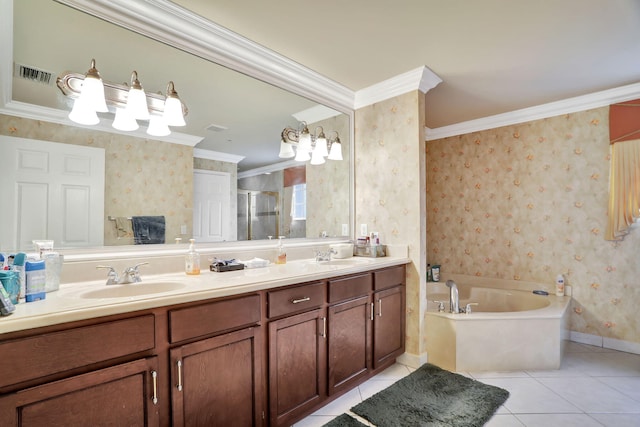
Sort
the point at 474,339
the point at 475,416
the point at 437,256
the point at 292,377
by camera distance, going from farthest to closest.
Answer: the point at 437,256 < the point at 474,339 < the point at 475,416 < the point at 292,377

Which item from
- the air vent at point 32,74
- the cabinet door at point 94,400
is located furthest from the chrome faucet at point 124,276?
the air vent at point 32,74

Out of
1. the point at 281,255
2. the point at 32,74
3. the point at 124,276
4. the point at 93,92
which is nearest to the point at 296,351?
the point at 281,255

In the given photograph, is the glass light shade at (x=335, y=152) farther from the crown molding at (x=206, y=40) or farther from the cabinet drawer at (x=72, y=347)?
the cabinet drawer at (x=72, y=347)

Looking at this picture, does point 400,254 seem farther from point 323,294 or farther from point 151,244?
point 151,244

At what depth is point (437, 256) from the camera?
13.1 feet

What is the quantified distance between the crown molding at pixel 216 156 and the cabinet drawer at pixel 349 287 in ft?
3.45

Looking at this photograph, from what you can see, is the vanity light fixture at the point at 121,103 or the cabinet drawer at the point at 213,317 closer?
the cabinet drawer at the point at 213,317

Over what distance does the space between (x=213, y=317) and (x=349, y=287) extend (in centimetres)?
97

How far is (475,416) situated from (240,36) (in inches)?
107

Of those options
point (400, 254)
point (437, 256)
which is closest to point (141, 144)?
point (400, 254)

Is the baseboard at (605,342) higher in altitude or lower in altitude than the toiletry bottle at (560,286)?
lower

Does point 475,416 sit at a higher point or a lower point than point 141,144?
lower

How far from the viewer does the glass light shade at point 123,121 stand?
1.68m

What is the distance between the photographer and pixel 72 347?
3.47 ft
